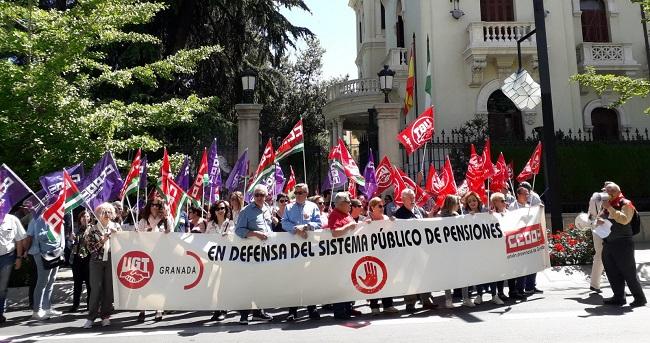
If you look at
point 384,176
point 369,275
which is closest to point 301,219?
point 369,275

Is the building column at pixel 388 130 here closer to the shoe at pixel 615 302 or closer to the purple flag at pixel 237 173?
the purple flag at pixel 237 173

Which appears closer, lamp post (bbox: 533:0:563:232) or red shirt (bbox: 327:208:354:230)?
red shirt (bbox: 327:208:354:230)

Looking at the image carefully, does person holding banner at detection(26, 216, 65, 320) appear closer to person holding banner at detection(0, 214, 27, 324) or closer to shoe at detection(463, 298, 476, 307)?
person holding banner at detection(0, 214, 27, 324)

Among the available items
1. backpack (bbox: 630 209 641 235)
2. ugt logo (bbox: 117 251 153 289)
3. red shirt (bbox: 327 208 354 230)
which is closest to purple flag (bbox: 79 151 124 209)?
ugt logo (bbox: 117 251 153 289)

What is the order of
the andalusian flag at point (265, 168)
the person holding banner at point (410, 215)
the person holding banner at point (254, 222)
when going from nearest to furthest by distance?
the person holding banner at point (254, 222) < the person holding banner at point (410, 215) < the andalusian flag at point (265, 168)

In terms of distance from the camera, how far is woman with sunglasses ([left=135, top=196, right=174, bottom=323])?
735cm

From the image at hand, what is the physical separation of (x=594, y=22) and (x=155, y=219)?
22676 millimetres

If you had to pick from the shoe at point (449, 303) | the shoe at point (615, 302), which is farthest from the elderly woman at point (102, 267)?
the shoe at point (615, 302)

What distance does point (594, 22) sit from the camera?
23.0m

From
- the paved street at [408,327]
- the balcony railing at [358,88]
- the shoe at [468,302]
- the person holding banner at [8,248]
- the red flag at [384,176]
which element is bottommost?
the paved street at [408,327]

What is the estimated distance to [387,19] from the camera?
87.9 ft

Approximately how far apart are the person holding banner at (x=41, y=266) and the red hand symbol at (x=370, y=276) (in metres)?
4.68

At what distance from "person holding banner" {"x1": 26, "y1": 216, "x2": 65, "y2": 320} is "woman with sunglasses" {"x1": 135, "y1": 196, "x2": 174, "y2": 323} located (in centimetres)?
141

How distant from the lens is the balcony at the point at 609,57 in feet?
70.1
